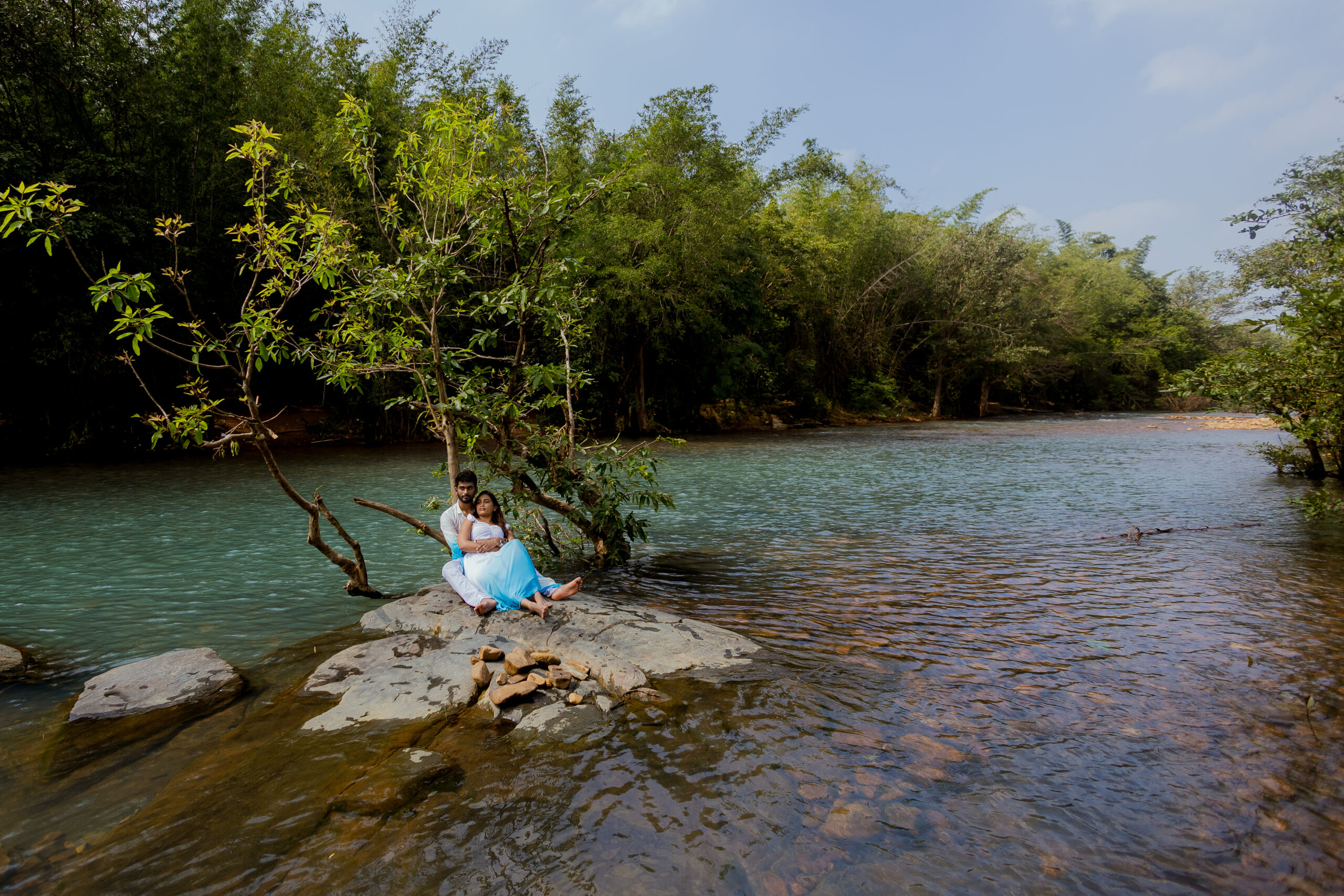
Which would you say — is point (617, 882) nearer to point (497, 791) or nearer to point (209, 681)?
point (497, 791)

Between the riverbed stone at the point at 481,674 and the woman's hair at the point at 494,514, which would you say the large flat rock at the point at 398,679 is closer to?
the riverbed stone at the point at 481,674

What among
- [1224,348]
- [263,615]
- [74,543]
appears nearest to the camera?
[263,615]

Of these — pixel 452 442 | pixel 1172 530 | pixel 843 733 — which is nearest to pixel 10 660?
pixel 452 442

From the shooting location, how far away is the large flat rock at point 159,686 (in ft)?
13.4

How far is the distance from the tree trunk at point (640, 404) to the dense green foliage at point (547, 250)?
70 millimetres

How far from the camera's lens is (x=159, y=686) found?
4.28m

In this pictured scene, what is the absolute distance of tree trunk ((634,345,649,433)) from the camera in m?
25.2

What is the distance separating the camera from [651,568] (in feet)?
25.1

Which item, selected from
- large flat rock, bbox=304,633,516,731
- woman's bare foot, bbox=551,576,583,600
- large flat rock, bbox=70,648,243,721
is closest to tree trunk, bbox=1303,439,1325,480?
woman's bare foot, bbox=551,576,583,600

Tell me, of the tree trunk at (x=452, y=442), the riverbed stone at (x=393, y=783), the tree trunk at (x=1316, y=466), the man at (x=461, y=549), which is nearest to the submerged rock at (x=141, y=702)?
the riverbed stone at (x=393, y=783)

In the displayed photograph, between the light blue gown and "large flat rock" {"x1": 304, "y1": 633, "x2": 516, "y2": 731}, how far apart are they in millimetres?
443

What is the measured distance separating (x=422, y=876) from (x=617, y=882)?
75 centimetres

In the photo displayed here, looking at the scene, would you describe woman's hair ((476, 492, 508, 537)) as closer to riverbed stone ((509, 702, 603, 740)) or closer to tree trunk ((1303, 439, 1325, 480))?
riverbed stone ((509, 702, 603, 740))

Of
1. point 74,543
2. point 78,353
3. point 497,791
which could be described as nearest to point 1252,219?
point 497,791
